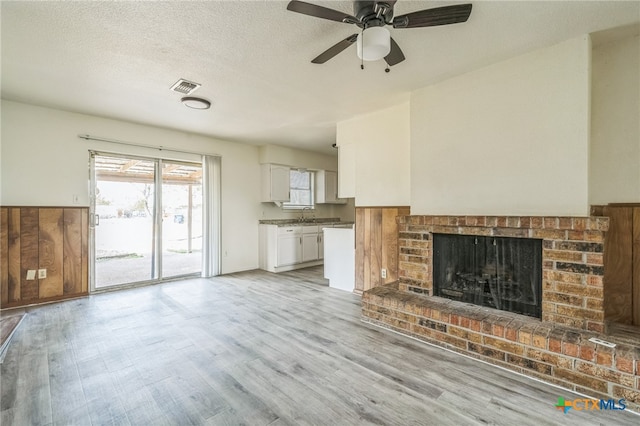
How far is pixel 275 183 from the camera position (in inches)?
236

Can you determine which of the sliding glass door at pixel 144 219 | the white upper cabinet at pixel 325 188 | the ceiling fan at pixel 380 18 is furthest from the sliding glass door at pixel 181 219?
the ceiling fan at pixel 380 18

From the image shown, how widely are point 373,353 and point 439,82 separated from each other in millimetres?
2759

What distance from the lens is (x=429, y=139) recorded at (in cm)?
306

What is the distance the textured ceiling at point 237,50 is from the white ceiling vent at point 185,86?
73 millimetres

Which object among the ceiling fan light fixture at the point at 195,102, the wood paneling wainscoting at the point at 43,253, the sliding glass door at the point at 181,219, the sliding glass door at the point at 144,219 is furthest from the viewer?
the sliding glass door at the point at 181,219

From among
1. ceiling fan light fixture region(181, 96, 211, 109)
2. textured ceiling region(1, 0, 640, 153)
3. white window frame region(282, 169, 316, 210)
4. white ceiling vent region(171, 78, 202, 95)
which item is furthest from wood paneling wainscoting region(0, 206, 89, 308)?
white window frame region(282, 169, 316, 210)

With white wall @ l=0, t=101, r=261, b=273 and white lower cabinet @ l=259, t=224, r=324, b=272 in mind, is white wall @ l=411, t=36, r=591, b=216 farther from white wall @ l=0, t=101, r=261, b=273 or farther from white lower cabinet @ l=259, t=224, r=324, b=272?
white wall @ l=0, t=101, r=261, b=273

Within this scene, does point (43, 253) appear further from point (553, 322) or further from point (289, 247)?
point (553, 322)

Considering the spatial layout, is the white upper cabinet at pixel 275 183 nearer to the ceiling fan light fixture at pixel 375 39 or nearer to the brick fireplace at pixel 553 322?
the brick fireplace at pixel 553 322

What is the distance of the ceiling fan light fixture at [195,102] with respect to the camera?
11.1 feet

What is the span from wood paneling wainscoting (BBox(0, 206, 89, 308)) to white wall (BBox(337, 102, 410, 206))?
12.8 ft

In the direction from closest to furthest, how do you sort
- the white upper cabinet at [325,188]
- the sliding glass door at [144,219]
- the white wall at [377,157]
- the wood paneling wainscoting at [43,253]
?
the wood paneling wainscoting at [43,253] < the white wall at [377,157] < the sliding glass door at [144,219] < the white upper cabinet at [325,188]

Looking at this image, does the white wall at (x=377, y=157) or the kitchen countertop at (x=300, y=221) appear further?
the kitchen countertop at (x=300, y=221)

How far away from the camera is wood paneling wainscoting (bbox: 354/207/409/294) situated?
3715 mm
